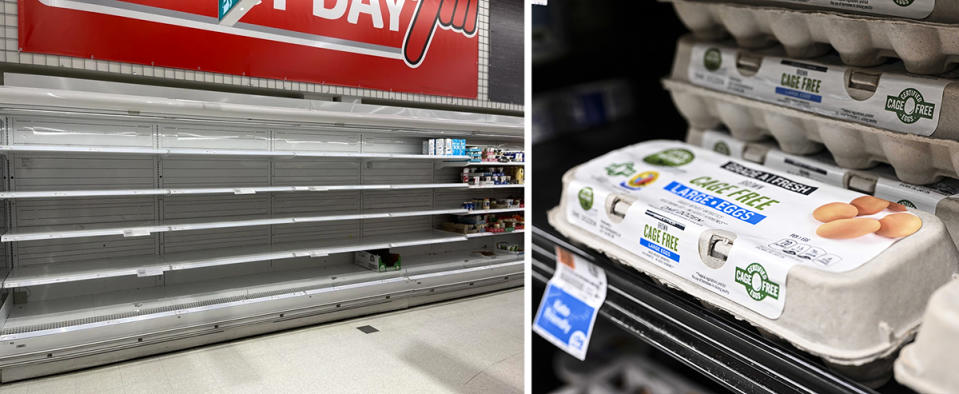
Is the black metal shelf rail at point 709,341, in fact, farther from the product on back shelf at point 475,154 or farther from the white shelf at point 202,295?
the product on back shelf at point 475,154

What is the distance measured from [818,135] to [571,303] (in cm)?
52

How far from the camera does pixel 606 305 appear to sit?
1011 millimetres

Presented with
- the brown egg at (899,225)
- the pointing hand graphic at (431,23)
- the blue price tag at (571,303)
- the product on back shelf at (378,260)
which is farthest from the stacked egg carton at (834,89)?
the pointing hand graphic at (431,23)

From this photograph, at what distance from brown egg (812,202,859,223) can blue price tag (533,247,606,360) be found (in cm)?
35

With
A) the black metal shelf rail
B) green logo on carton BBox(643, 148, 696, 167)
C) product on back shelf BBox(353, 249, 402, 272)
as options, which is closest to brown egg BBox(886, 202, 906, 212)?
the black metal shelf rail

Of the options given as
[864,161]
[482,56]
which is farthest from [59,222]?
[864,161]

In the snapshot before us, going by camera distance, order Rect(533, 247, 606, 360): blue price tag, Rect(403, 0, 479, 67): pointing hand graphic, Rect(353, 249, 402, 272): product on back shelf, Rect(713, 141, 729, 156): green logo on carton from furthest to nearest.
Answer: Rect(403, 0, 479, 67): pointing hand graphic, Rect(353, 249, 402, 272): product on back shelf, Rect(713, 141, 729, 156): green logo on carton, Rect(533, 247, 606, 360): blue price tag

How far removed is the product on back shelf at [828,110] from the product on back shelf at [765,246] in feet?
0.28

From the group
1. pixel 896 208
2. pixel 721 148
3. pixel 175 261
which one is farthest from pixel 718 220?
pixel 175 261

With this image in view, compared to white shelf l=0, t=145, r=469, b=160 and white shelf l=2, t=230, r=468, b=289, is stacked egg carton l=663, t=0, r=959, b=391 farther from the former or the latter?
white shelf l=2, t=230, r=468, b=289

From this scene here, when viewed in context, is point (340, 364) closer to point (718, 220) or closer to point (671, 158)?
point (671, 158)

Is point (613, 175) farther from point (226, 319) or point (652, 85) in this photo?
point (226, 319)

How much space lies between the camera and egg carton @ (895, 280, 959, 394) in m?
0.51

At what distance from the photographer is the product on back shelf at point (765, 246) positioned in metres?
0.71
